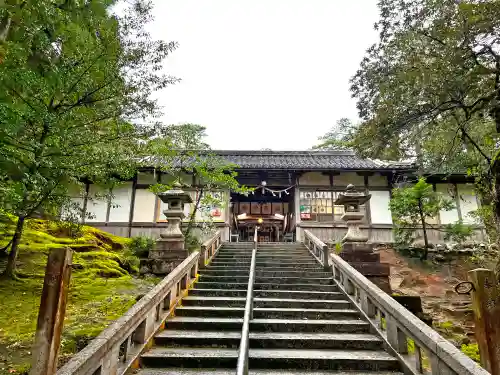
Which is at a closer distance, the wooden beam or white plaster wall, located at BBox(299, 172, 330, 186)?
the wooden beam

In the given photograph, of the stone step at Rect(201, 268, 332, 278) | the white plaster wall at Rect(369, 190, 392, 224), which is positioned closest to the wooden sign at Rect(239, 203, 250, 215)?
the white plaster wall at Rect(369, 190, 392, 224)

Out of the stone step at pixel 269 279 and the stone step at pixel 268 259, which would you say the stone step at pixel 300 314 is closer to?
the stone step at pixel 269 279

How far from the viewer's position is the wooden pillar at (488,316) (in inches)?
115

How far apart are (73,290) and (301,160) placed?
51.7ft

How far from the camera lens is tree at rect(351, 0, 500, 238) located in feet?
22.5

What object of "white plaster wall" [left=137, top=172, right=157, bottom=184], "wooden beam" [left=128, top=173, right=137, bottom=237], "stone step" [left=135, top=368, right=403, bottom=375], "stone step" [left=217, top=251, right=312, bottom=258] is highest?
"white plaster wall" [left=137, top=172, right=157, bottom=184]

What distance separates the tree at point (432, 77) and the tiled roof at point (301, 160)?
23.0ft

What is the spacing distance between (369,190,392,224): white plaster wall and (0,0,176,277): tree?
42.2 feet

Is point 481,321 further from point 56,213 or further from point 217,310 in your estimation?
point 56,213

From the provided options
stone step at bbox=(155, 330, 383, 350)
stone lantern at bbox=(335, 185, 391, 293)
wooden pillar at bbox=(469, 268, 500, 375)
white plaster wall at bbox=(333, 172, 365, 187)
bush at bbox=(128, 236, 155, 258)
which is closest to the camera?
wooden pillar at bbox=(469, 268, 500, 375)

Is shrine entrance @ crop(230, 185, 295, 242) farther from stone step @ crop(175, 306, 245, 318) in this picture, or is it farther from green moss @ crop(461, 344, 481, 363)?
stone step @ crop(175, 306, 245, 318)

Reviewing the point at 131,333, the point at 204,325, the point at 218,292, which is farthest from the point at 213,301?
the point at 131,333

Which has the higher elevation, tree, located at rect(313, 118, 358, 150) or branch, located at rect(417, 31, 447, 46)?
tree, located at rect(313, 118, 358, 150)

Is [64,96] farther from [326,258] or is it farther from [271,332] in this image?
[326,258]
